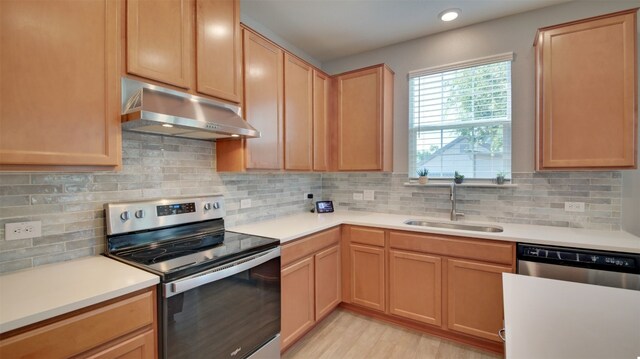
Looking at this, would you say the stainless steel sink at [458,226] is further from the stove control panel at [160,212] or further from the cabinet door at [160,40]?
the cabinet door at [160,40]

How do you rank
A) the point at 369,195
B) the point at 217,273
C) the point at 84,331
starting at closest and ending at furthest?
the point at 84,331 < the point at 217,273 < the point at 369,195

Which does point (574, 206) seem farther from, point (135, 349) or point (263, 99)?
point (135, 349)

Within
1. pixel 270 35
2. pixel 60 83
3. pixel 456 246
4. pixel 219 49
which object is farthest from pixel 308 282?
pixel 270 35

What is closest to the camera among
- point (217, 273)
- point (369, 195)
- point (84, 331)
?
point (84, 331)

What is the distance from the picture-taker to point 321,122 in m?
3.09

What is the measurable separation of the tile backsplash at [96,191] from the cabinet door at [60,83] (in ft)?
1.19

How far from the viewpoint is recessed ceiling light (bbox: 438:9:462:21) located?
2.52m

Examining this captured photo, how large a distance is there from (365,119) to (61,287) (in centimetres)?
267

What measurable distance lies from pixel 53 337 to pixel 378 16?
3010 mm

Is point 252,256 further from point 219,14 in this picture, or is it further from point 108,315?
point 219,14

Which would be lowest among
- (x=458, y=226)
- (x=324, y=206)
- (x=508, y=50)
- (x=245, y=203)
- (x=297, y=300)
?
(x=297, y=300)

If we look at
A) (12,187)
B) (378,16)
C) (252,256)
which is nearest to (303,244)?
(252,256)

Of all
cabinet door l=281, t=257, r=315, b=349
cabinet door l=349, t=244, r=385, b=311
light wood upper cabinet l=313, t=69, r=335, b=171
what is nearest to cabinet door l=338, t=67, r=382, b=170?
light wood upper cabinet l=313, t=69, r=335, b=171

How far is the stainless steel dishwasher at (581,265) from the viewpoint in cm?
177
